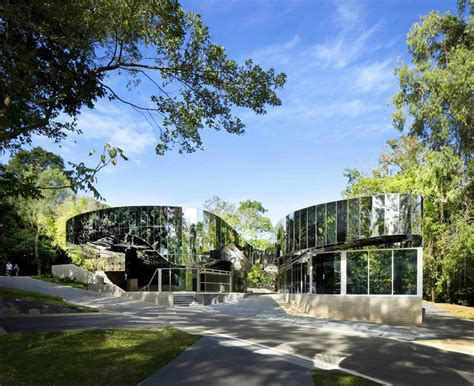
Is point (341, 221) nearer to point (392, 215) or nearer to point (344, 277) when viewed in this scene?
point (392, 215)

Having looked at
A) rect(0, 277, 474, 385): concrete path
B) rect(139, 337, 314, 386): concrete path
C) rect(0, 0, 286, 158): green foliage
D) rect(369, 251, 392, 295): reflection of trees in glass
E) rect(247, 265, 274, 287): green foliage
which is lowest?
rect(247, 265, 274, 287): green foliage

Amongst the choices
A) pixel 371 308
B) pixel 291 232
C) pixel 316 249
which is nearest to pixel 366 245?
pixel 316 249

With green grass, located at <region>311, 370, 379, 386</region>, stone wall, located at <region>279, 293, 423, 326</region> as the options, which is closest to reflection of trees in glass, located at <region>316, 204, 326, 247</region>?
stone wall, located at <region>279, 293, 423, 326</region>

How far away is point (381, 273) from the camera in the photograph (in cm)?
1736

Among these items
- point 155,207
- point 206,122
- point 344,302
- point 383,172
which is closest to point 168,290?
point 155,207

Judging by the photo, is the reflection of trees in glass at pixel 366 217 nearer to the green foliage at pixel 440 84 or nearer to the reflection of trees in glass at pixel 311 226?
the reflection of trees in glass at pixel 311 226

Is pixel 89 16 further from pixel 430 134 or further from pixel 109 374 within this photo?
pixel 430 134

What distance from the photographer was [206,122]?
12.6 metres

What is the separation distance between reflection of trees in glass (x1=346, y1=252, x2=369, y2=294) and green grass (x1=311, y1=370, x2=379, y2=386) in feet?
35.0

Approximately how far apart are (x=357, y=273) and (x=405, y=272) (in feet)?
6.57

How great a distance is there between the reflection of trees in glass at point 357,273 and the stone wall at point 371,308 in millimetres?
325

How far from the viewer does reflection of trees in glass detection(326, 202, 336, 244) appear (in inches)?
753

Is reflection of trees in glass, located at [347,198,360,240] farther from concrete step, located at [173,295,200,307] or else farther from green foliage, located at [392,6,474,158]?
concrete step, located at [173,295,200,307]

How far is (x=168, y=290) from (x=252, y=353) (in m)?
18.5
